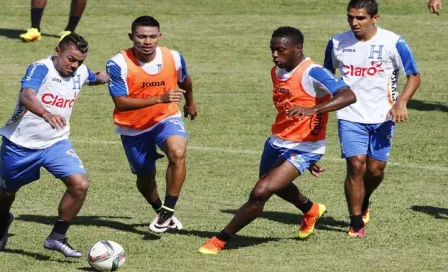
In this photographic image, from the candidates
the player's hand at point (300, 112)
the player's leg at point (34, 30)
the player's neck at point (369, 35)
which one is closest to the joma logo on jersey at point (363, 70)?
the player's neck at point (369, 35)

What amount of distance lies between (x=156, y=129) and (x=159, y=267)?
6.04 feet

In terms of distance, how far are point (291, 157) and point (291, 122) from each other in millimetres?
328

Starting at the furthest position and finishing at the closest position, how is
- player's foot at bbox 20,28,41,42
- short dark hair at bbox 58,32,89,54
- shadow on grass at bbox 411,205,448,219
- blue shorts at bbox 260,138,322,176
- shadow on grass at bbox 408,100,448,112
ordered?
1. player's foot at bbox 20,28,41,42
2. shadow on grass at bbox 408,100,448,112
3. shadow on grass at bbox 411,205,448,219
4. blue shorts at bbox 260,138,322,176
5. short dark hair at bbox 58,32,89,54

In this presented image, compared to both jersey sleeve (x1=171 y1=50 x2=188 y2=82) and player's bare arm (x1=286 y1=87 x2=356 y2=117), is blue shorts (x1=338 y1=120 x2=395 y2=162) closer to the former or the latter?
player's bare arm (x1=286 y1=87 x2=356 y2=117)

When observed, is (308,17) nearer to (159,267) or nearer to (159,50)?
(159,50)

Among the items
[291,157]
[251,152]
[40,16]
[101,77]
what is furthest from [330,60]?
[40,16]

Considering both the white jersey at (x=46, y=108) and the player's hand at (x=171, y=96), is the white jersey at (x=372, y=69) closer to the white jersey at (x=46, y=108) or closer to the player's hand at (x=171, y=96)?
the player's hand at (x=171, y=96)

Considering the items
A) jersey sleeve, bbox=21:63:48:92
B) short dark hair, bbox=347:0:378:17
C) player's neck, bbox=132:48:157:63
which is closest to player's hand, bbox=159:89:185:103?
player's neck, bbox=132:48:157:63

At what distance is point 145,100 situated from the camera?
1093cm

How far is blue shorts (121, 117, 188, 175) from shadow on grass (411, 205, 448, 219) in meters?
2.82

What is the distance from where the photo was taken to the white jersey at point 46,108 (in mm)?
10164

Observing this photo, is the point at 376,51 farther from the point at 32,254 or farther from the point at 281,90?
the point at 32,254

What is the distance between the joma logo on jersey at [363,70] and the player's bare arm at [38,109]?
319 cm

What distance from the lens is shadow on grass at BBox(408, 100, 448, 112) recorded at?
1852cm
